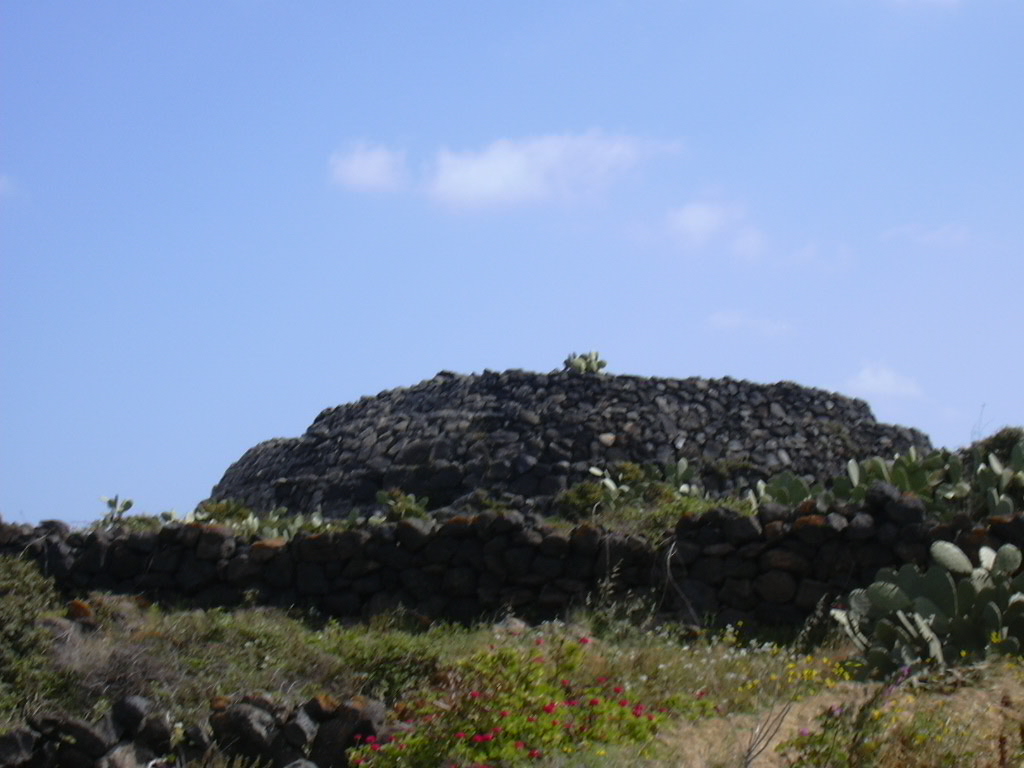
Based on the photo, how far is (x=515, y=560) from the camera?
1181 cm

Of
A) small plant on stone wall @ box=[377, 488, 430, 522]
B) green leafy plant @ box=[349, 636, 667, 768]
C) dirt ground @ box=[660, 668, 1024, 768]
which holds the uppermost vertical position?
small plant on stone wall @ box=[377, 488, 430, 522]

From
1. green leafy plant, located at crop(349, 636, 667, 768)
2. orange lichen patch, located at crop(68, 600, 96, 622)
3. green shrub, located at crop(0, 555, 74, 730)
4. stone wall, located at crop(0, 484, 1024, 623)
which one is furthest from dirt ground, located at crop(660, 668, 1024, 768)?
orange lichen patch, located at crop(68, 600, 96, 622)

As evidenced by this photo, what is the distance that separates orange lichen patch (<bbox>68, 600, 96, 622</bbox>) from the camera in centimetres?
1080

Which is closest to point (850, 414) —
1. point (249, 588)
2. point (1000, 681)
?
point (249, 588)

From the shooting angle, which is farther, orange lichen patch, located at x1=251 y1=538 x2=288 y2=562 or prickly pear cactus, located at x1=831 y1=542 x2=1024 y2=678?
orange lichen patch, located at x1=251 y1=538 x2=288 y2=562

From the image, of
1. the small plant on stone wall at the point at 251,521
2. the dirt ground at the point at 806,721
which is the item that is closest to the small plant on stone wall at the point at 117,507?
the small plant on stone wall at the point at 251,521

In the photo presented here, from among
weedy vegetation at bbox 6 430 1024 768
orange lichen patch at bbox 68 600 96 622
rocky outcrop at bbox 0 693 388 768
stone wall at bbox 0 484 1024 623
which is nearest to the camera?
weedy vegetation at bbox 6 430 1024 768

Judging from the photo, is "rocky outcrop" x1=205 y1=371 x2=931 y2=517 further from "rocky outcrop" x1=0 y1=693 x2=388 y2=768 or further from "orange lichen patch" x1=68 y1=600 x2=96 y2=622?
"rocky outcrop" x1=0 y1=693 x2=388 y2=768

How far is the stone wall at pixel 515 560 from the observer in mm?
11031

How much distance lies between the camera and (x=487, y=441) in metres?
17.6

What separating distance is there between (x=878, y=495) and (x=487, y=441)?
726 cm

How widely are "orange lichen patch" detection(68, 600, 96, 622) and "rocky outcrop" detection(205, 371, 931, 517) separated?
5885mm

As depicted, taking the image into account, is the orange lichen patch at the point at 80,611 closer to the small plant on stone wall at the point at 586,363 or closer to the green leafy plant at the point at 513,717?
the green leafy plant at the point at 513,717

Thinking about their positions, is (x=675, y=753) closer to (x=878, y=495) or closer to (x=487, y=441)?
(x=878, y=495)
